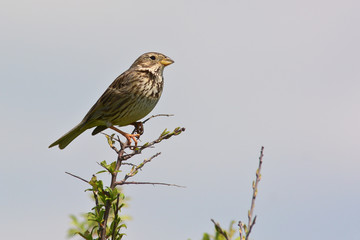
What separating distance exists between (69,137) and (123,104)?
103cm

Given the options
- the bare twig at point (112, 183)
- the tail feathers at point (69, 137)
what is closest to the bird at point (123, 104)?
the tail feathers at point (69, 137)

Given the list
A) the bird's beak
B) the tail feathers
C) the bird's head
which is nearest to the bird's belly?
the tail feathers

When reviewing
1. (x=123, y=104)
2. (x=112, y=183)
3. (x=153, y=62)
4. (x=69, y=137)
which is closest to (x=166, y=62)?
(x=153, y=62)

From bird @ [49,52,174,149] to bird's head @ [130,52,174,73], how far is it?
10.6 inches

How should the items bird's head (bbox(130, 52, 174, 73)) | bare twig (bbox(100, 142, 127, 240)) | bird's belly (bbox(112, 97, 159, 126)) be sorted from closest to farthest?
1. bare twig (bbox(100, 142, 127, 240))
2. bird's belly (bbox(112, 97, 159, 126))
3. bird's head (bbox(130, 52, 174, 73))

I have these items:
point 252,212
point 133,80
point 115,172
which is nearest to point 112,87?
point 133,80

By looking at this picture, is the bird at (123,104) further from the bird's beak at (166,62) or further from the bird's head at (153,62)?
the bird's beak at (166,62)

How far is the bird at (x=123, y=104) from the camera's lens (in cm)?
933

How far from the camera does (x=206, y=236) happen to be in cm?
374

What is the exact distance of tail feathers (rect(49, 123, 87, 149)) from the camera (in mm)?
9352

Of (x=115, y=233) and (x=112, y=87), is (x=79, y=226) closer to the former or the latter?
(x=115, y=233)

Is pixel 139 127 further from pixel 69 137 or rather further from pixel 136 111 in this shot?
pixel 69 137

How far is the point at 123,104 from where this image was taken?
940 cm

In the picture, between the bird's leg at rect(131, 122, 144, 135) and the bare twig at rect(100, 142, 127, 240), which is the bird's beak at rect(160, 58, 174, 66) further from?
the bare twig at rect(100, 142, 127, 240)
